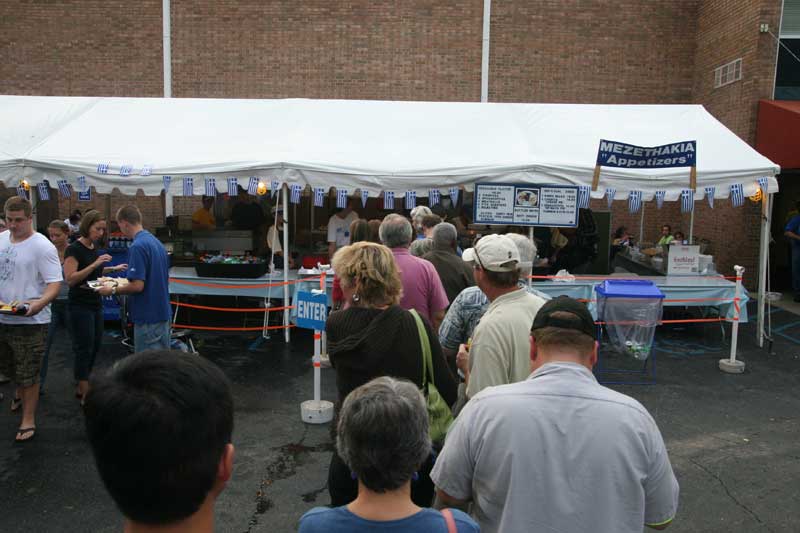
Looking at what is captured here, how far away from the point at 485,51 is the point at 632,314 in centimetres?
1116

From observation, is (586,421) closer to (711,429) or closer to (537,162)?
(711,429)

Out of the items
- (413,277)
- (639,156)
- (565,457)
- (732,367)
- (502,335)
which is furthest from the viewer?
(639,156)

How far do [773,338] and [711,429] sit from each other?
179 inches

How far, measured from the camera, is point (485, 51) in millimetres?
16781

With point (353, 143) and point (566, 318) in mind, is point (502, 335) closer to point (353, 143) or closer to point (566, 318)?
point (566, 318)

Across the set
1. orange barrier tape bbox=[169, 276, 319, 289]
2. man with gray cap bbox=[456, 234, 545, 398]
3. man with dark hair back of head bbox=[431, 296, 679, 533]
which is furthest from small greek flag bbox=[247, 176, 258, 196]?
man with dark hair back of head bbox=[431, 296, 679, 533]

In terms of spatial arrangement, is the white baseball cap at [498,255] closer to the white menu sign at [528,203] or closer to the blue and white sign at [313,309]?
the blue and white sign at [313,309]

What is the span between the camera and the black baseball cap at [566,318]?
211cm

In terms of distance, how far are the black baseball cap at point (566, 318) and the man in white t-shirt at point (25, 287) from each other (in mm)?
4459

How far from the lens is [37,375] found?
208 inches

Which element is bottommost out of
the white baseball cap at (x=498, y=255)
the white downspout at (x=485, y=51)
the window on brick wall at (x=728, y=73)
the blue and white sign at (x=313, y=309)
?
the blue and white sign at (x=313, y=309)

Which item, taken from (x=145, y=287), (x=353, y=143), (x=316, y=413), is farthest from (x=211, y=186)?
(x=316, y=413)


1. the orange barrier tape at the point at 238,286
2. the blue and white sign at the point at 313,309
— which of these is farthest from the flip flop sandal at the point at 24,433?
the orange barrier tape at the point at 238,286

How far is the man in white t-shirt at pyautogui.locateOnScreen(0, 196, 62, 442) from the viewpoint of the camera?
512 cm
